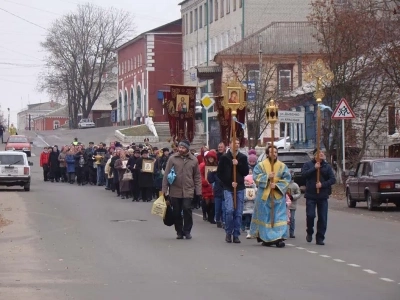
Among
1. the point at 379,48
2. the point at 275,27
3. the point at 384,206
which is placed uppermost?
the point at 275,27

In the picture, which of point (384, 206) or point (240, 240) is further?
point (384, 206)

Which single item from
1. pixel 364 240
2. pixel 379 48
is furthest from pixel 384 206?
pixel 364 240

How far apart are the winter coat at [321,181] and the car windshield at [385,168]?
980cm

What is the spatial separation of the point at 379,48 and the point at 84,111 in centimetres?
8205

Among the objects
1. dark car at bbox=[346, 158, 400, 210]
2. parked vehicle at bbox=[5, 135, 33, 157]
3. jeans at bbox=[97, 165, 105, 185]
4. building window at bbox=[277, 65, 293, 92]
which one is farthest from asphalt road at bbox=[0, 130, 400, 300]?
parked vehicle at bbox=[5, 135, 33, 157]

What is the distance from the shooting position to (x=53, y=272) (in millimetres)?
14078

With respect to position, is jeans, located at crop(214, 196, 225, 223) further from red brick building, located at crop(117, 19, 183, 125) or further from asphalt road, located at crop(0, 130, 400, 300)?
red brick building, located at crop(117, 19, 183, 125)

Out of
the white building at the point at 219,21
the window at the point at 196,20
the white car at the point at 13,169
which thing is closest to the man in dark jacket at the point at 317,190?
the white car at the point at 13,169

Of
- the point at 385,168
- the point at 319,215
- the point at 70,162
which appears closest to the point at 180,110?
the point at 70,162

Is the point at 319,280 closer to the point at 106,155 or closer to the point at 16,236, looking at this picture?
the point at 16,236

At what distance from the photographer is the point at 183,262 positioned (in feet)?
49.5

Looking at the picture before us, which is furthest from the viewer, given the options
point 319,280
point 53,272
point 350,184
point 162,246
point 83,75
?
point 83,75

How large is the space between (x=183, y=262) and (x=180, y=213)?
3.92m

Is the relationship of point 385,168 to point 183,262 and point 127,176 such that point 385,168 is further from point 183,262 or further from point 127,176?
point 183,262
